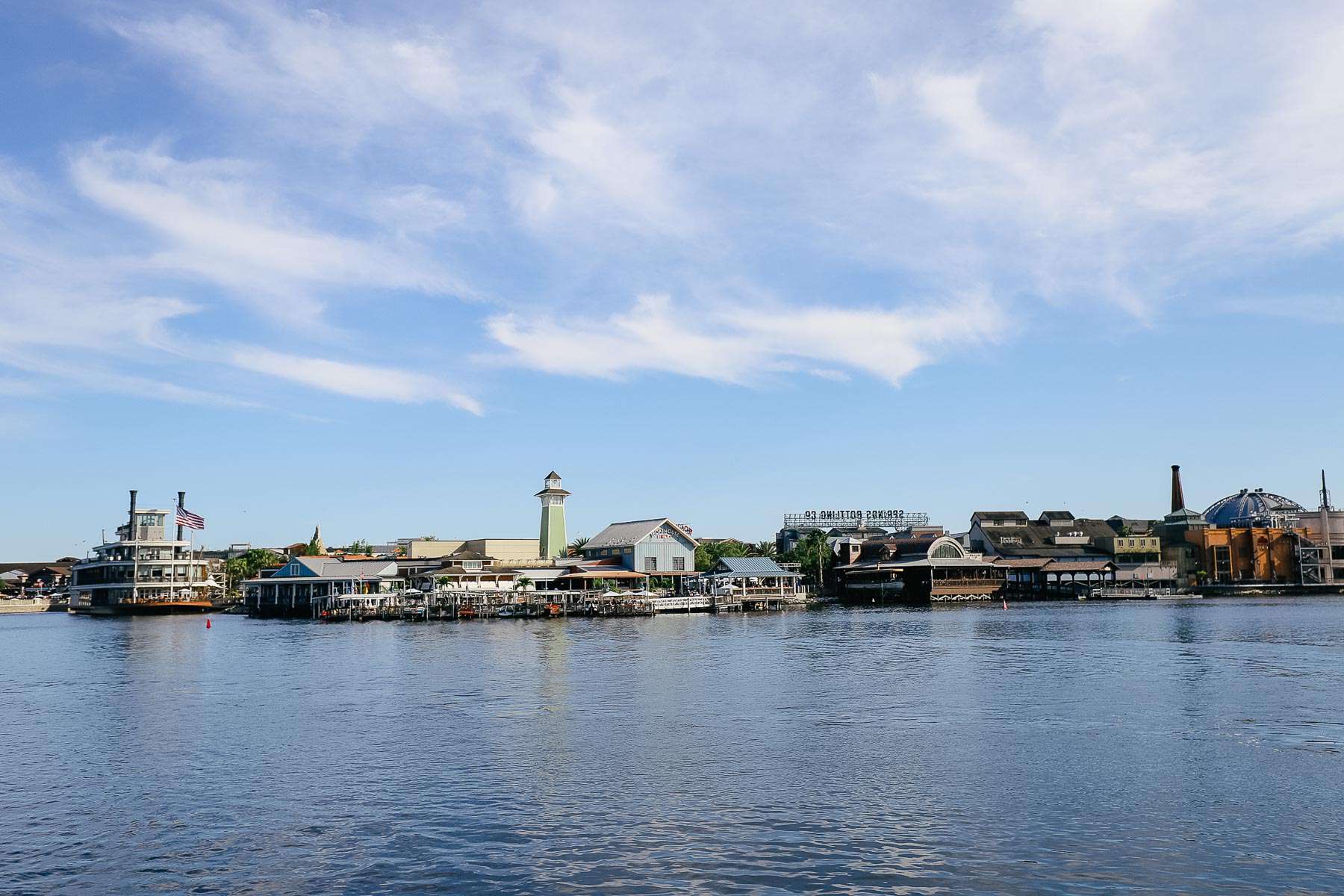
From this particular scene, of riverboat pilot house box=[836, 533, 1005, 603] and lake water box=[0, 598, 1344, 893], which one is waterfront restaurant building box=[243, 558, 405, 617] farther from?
riverboat pilot house box=[836, 533, 1005, 603]

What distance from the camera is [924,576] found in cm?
15562

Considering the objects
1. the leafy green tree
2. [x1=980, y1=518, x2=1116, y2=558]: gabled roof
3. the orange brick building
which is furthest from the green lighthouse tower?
the orange brick building

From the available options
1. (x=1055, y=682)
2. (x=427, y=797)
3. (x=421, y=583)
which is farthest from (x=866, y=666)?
(x=421, y=583)

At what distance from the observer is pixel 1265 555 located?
568 ft

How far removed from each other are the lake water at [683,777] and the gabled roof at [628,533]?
248 ft

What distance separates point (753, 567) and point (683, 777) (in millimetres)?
110028

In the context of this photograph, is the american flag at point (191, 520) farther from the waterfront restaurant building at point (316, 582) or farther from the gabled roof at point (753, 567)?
the gabled roof at point (753, 567)

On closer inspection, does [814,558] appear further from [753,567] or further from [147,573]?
[147,573]

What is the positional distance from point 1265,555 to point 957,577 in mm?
59444

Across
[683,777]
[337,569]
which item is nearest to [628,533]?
[337,569]

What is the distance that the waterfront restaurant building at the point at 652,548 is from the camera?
132 meters

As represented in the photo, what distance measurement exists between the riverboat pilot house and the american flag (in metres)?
91.8

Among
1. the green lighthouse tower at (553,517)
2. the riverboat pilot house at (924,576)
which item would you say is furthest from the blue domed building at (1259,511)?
the green lighthouse tower at (553,517)

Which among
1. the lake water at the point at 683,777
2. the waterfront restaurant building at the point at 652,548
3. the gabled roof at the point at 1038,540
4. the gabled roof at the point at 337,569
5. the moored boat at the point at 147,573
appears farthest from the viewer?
the gabled roof at the point at 1038,540
